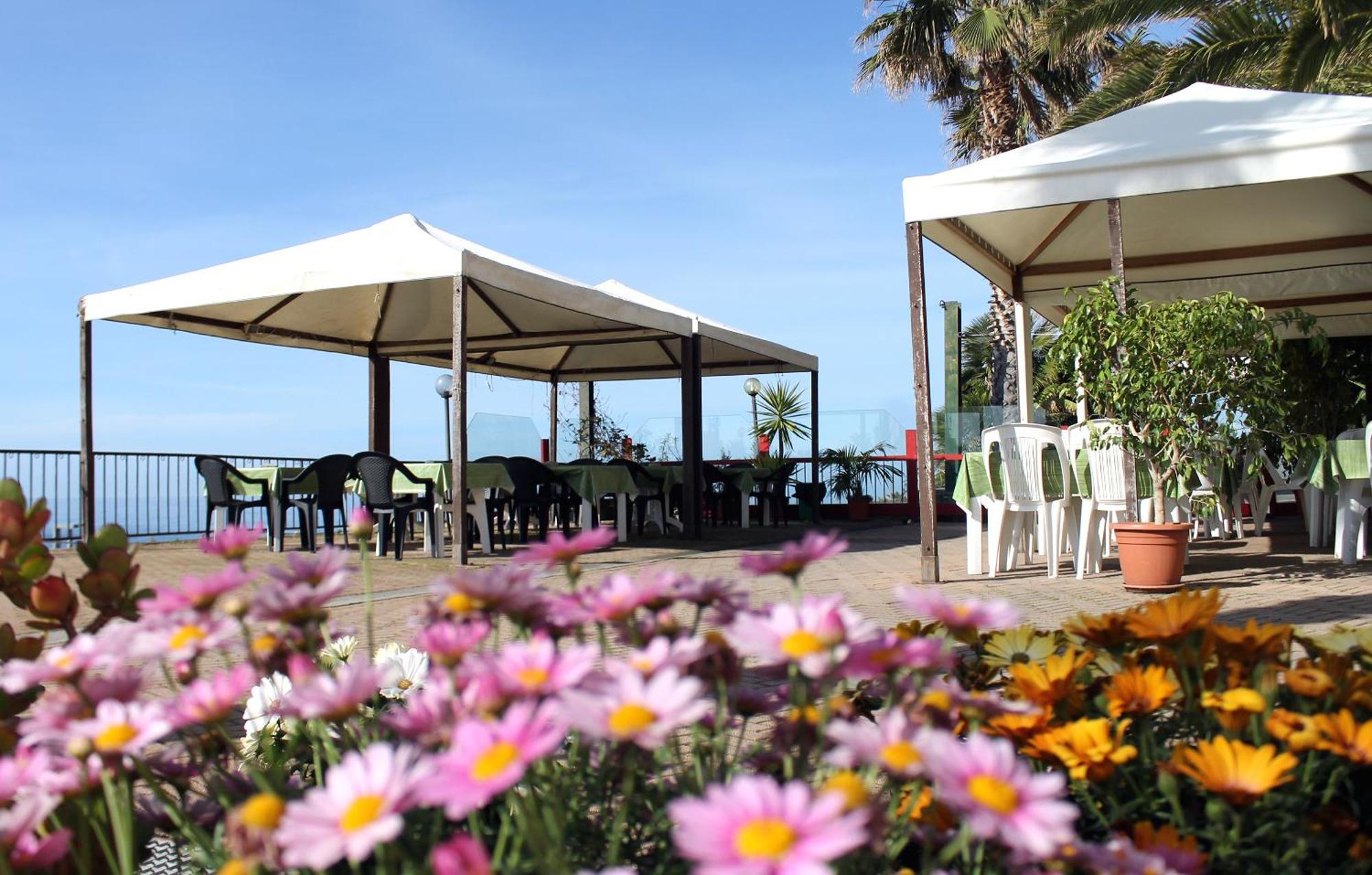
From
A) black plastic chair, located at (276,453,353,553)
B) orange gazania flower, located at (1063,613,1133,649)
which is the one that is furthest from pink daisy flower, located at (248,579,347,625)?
black plastic chair, located at (276,453,353,553)

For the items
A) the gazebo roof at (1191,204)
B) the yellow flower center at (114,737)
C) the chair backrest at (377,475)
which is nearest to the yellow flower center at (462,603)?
the yellow flower center at (114,737)

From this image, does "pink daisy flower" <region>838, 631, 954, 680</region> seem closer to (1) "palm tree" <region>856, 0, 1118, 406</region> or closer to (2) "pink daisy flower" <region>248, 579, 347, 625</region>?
(2) "pink daisy flower" <region>248, 579, 347, 625</region>

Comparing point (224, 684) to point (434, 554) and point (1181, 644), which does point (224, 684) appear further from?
point (434, 554)

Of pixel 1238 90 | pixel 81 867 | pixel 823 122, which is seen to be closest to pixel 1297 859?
pixel 81 867

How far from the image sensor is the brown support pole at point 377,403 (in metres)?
12.9

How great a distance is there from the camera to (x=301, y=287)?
792cm

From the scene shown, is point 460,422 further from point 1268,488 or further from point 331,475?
point 1268,488

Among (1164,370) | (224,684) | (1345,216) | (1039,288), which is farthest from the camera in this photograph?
(1039,288)

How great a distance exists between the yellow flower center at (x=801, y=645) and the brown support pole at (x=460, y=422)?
703 centimetres

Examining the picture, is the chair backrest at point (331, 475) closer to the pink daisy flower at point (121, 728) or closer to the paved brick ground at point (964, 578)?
the paved brick ground at point (964, 578)

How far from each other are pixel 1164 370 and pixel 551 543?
17.7ft

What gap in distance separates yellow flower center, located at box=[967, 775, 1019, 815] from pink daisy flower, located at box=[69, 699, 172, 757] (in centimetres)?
53

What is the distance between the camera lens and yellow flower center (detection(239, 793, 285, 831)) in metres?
0.59

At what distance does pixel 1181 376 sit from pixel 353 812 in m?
5.65
